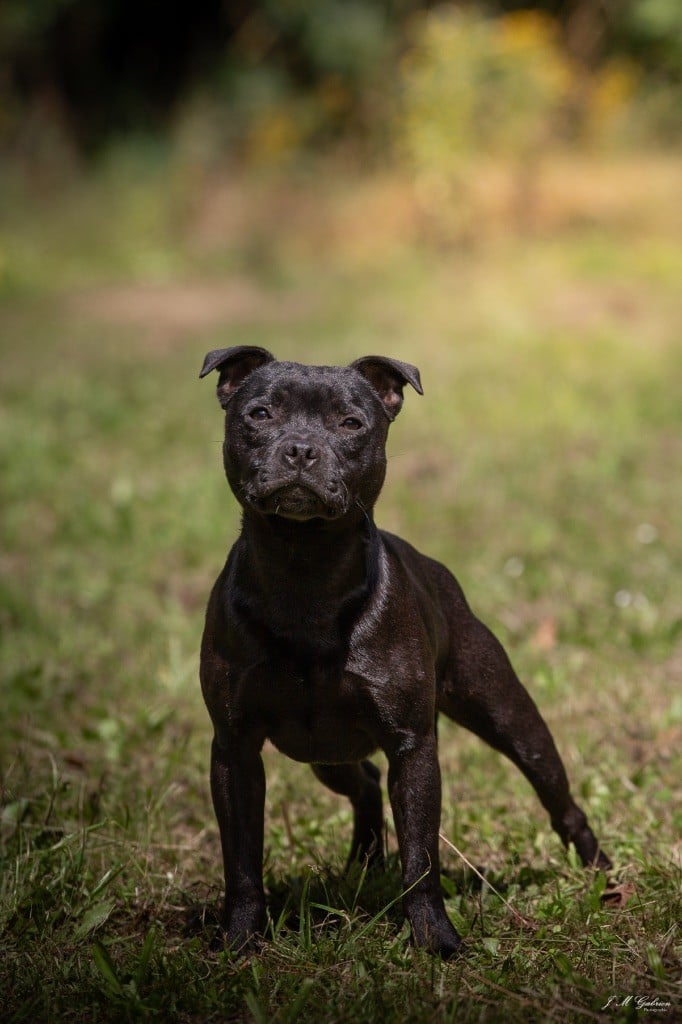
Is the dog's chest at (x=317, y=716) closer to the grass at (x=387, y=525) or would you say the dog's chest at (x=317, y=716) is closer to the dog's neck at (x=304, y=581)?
the dog's neck at (x=304, y=581)

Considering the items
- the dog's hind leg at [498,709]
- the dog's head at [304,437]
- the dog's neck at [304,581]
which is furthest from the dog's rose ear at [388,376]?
the dog's hind leg at [498,709]

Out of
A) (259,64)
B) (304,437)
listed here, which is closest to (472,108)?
(259,64)

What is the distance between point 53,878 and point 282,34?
23.9 metres

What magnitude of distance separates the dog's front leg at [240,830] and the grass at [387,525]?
3.7 inches

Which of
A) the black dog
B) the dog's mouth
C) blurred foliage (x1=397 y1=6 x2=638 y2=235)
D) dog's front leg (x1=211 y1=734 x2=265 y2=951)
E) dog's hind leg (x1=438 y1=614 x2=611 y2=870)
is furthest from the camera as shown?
blurred foliage (x1=397 y1=6 x2=638 y2=235)

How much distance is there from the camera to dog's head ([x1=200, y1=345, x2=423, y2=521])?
9.88 ft

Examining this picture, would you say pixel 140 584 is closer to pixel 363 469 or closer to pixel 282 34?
pixel 363 469

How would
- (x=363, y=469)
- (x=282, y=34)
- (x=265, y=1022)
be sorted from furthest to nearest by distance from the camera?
(x=282, y=34) → (x=363, y=469) → (x=265, y=1022)

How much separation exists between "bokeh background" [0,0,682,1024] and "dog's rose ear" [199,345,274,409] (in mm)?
1349

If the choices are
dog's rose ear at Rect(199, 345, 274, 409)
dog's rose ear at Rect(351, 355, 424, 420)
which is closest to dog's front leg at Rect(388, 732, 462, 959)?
dog's rose ear at Rect(351, 355, 424, 420)

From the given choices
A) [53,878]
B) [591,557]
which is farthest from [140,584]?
[53,878]

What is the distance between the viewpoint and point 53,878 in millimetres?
3635

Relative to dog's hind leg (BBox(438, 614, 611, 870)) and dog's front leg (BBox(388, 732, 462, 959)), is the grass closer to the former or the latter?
dog's front leg (BBox(388, 732, 462, 959))

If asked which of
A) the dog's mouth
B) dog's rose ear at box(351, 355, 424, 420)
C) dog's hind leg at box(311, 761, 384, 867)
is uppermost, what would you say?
dog's rose ear at box(351, 355, 424, 420)
